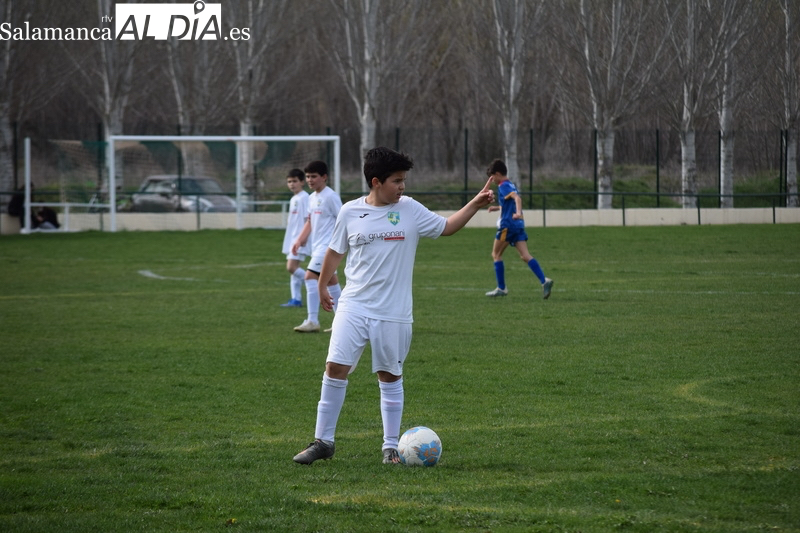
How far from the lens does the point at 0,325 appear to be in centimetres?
1169

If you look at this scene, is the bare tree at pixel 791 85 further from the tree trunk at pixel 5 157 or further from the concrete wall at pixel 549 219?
the tree trunk at pixel 5 157

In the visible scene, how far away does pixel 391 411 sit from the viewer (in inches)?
225

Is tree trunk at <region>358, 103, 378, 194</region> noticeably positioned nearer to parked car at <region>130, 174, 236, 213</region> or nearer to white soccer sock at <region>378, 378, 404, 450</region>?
parked car at <region>130, 174, 236, 213</region>

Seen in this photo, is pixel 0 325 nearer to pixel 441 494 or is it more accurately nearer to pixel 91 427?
pixel 91 427

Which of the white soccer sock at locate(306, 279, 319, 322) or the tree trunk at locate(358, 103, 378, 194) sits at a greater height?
the tree trunk at locate(358, 103, 378, 194)

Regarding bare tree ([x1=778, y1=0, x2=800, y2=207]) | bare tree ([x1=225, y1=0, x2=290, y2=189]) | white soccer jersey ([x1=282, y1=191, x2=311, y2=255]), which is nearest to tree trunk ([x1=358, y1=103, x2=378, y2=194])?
bare tree ([x1=225, y1=0, x2=290, y2=189])

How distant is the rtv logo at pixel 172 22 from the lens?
1423 inches

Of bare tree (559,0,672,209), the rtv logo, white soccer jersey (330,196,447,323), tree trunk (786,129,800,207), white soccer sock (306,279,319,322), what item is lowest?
white soccer sock (306,279,319,322)

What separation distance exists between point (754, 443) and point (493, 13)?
33.6 metres

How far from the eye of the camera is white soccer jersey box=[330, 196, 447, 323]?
5605mm

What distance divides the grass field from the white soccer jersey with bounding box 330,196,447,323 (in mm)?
900

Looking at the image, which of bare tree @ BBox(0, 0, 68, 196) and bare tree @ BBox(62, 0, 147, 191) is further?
bare tree @ BBox(62, 0, 147, 191)

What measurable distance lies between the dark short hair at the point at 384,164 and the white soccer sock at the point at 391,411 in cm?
120

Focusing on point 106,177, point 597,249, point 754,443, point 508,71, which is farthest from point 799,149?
point 754,443
